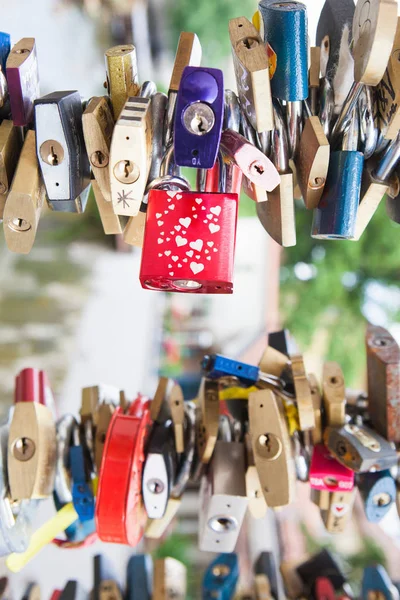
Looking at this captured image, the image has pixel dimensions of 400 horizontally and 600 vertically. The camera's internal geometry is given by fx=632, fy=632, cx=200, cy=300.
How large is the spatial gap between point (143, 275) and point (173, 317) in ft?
4.87

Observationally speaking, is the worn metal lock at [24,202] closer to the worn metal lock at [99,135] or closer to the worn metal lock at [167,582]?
the worn metal lock at [99,135]

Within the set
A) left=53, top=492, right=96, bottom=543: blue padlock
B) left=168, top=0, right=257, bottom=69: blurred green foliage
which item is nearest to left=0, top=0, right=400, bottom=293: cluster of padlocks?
left=53, top=492, right=96, bottom=543: blue padlock

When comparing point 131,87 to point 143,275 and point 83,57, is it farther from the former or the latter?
point 83,57

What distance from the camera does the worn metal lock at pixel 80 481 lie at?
41 centimetres

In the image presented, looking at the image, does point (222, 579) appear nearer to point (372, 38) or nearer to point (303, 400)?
point (303, 400)

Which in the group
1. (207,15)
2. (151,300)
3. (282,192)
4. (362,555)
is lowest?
(362,555)

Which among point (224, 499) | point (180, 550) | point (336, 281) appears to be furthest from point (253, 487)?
point (336, 281)

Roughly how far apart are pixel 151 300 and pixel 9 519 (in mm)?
1092

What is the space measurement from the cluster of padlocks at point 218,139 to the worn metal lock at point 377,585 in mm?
311

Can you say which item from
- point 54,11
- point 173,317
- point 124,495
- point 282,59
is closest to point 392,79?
point 282,59

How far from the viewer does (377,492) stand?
42 cm

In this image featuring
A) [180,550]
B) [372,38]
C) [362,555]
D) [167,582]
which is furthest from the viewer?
[362,555]

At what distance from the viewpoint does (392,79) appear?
0.31m

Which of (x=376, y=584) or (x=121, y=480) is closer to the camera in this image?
(x=121, y=480)
